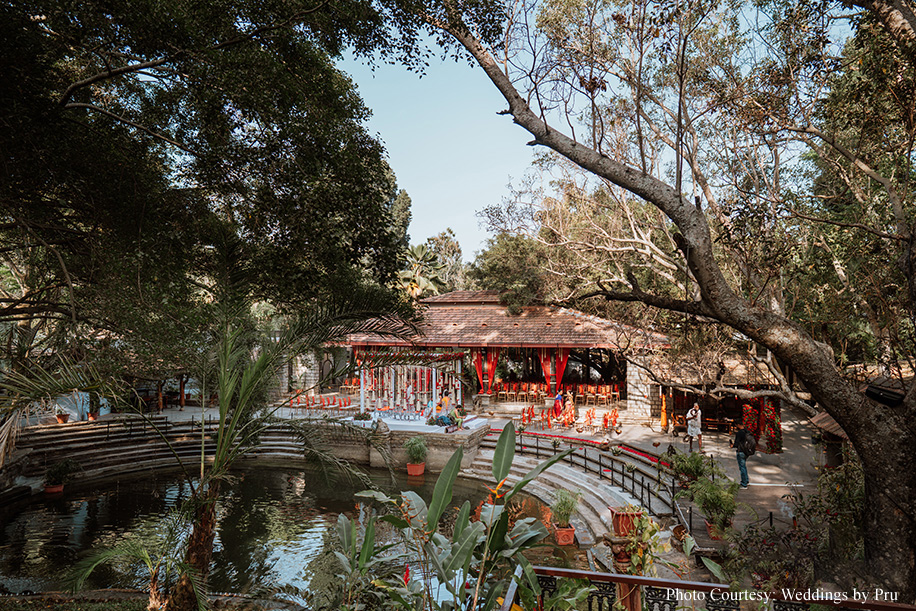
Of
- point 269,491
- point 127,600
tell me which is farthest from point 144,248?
point 269,491

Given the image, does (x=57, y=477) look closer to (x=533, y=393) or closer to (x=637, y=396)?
(x=533, y=393)

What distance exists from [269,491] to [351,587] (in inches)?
430

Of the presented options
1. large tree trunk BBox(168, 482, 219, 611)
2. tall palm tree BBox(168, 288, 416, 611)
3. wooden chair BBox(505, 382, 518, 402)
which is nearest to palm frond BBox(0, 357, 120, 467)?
tall palm tree BBox(168, 288, 416, 611)

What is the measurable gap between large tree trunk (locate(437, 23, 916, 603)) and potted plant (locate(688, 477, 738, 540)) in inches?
108

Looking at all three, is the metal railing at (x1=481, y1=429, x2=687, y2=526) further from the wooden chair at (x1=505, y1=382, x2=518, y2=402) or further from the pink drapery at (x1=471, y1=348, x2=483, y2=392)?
the wooden chair at (x1=505, y1=382, x2=518, y2=402)

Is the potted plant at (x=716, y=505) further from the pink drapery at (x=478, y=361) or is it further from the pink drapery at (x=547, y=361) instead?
the pink drapery at (x=478, y=361)

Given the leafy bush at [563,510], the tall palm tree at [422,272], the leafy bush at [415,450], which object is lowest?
the leafy bush at [563,510]

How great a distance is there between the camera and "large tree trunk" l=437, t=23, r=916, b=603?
4766 millimetres

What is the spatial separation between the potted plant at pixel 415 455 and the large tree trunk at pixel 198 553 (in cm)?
957

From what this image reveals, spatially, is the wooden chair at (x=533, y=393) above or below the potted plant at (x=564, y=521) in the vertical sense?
above

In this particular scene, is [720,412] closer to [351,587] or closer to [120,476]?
[351,587]

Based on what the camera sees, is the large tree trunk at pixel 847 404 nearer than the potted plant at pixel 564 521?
Yes

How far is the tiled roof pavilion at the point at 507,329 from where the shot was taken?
17473 millimetres

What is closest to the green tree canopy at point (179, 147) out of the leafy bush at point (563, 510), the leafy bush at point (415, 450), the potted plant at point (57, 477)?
the leafy bush at point (563, 510)
